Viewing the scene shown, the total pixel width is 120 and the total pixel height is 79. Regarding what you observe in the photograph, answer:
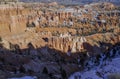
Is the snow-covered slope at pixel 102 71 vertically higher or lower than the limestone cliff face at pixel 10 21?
lower

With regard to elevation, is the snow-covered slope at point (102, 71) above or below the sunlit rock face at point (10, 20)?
below

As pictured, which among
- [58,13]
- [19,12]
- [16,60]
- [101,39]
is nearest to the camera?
[16,60]

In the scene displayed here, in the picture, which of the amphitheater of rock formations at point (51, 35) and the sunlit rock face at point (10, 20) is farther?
the sunlit rock face at point (10, 20)

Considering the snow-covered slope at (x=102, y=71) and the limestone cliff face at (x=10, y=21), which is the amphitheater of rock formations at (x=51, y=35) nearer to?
the limestone cliff face at (x=10, y=21)

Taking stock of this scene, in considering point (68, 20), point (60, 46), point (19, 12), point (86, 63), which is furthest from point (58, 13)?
point (86, 63)

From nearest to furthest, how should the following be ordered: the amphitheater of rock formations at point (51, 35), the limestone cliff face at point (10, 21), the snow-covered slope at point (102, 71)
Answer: the snow-covered slope at point (102, 71), the amphitheater of rock formations at point (51, 35), the limestone cliff face at point (10, 21)

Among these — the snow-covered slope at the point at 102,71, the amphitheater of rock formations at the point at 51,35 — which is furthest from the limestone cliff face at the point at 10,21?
the snow-covered slope at the point at 102,71

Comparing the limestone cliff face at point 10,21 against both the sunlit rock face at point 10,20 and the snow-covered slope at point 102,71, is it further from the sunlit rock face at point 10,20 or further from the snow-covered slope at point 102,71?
the snow-covered slope at point 102,71

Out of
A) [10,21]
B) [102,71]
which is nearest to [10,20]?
[10,21]

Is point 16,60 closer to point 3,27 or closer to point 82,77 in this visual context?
point 82,77

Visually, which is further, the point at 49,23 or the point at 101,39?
the point at 49,23

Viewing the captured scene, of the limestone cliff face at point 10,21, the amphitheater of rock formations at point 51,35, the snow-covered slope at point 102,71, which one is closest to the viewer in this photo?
the snow-covered slope at point 102,71
